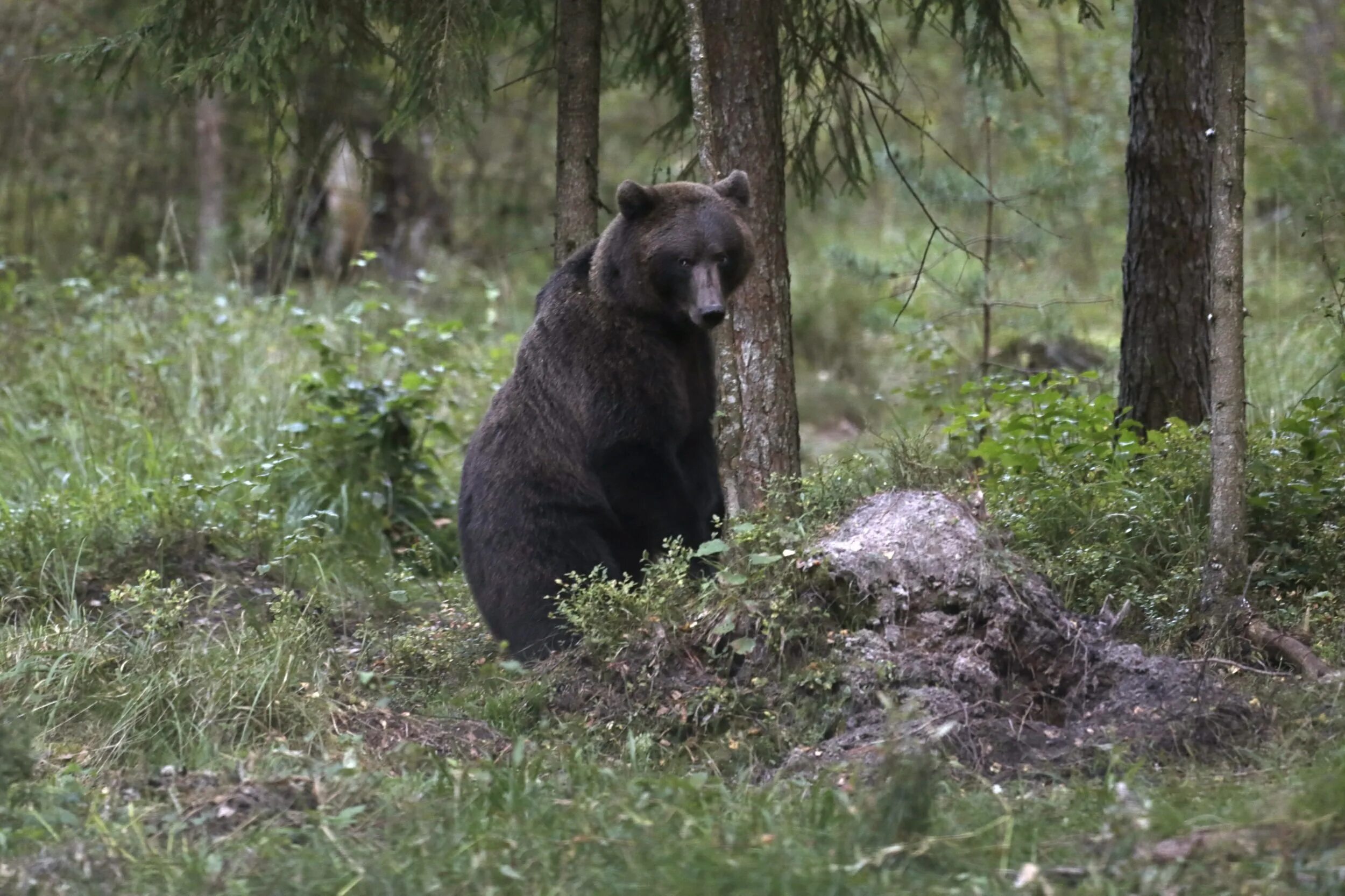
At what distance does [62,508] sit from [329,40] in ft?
9.88

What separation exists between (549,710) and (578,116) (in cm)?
331

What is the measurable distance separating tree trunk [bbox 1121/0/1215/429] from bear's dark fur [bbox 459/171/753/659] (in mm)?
2137

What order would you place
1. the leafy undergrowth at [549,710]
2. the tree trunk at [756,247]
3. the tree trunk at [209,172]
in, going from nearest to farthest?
the leafy undergrowth at [549,710] < the tree trunk at [756,247] < the tree trunk at [209,172]

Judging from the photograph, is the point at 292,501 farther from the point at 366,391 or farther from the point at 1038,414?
the point at 1038,414

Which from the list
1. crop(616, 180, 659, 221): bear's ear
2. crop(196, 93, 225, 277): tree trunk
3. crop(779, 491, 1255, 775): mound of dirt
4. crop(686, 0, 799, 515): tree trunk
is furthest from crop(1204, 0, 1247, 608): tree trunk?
crop(196, 93, 225, 277): tree trunk

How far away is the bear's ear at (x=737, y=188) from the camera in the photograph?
19.8ft

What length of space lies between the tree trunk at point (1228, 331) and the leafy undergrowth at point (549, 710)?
0.69ft

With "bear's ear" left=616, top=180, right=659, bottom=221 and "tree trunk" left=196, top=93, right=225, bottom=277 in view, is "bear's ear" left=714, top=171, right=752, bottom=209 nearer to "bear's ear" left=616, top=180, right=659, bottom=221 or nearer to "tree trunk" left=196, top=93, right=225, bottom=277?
"bear's ear" left=616, top=180, right=659, bottom=221

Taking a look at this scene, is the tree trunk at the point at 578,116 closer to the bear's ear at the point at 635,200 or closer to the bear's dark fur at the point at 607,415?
the bear's dark fur at the point at 607,415

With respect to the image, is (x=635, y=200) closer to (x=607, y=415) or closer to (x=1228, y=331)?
(x=607, y=415)

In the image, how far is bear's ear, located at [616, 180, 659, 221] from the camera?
6199 mm

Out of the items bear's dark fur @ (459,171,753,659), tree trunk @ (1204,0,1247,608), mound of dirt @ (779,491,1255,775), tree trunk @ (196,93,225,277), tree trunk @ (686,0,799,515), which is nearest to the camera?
mound of dirt @ (779,491,1255,775)

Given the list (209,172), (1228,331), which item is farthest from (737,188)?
(209,172)

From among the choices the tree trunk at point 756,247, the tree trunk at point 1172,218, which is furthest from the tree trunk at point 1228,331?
the tree trunk at point 756,247
